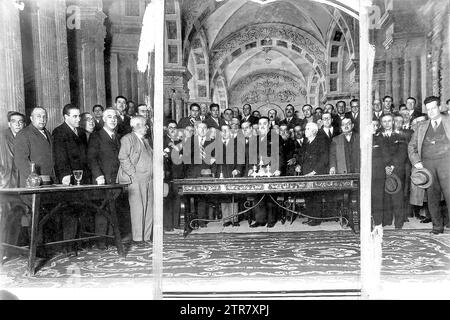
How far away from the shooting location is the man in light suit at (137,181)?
5.42 m

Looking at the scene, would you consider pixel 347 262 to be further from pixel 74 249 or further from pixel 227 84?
pixel 227 84

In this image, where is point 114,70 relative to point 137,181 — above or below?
above

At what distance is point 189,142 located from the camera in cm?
697

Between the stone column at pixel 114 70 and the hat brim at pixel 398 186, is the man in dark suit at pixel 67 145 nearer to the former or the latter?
the stone column at pixel 114 70

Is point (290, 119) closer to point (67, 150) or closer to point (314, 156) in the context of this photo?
point (314, 156)

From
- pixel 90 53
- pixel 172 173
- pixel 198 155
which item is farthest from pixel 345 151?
pixel 90 53

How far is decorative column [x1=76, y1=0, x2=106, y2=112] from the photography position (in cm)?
654

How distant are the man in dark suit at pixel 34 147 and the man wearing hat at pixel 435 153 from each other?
4484mm

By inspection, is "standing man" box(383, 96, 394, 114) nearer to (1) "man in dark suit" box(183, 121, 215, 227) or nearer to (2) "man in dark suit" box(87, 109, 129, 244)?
(1) "man in dark suit" box(183, 121, 215, 227)

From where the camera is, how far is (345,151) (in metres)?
6.50

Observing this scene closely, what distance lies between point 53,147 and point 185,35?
8.15 m

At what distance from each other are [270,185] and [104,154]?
7.38ft
